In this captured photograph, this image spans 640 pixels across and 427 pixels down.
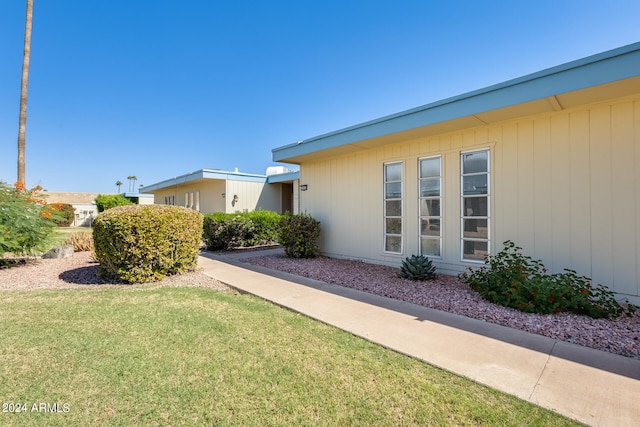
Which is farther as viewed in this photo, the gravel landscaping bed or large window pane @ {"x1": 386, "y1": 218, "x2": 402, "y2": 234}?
large window pane @ {"x1": 386, "y1": 218, "x2": 402, "y2": 234}

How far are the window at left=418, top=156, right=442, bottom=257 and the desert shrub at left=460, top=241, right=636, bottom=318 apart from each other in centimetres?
157

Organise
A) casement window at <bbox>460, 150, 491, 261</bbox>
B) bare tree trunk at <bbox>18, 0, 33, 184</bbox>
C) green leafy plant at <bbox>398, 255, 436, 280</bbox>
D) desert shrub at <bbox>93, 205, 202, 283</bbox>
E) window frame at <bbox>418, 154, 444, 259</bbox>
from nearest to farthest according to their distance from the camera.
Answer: desert shrub at <bbox>93, 205, 202, 283</bbox>, casement window at <bbox>460, 150, 491, 261</bbox>, green leafy plant at <bbox>398, 255, 436, 280</bbox>, window frame at <bbox>418, 154, 444, 259</bbox>, bare tree trunk at <bbox>18, 0, 33, 184</bbox>

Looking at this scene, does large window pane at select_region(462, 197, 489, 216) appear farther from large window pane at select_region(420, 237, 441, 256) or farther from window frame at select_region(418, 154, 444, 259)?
large window pane at select_region(420, 237, 441, 256)

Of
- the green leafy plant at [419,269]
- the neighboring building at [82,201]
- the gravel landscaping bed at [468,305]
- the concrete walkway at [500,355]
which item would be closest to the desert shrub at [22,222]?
the gravel landscaping bed at [468,305]

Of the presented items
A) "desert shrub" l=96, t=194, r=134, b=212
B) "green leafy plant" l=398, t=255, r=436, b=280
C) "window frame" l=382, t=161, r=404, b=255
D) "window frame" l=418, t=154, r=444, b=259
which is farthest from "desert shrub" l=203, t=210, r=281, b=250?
"desert shrub" l=96, t=194, r=134, b=212

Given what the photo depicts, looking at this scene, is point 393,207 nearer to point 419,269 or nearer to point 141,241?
point 419,269

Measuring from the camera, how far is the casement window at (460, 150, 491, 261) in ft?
18.3

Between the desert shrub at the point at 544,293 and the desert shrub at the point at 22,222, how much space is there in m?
9.49

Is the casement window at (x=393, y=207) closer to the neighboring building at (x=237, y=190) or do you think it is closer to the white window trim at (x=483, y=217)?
the white window trim at (x=483, y=217)

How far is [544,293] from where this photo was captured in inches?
155

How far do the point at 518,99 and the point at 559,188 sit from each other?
63.8 inches

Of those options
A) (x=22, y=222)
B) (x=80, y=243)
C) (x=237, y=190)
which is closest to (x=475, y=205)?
(x=22, y=222)

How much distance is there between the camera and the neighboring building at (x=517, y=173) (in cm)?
416

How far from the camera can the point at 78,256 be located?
8.67 metres
